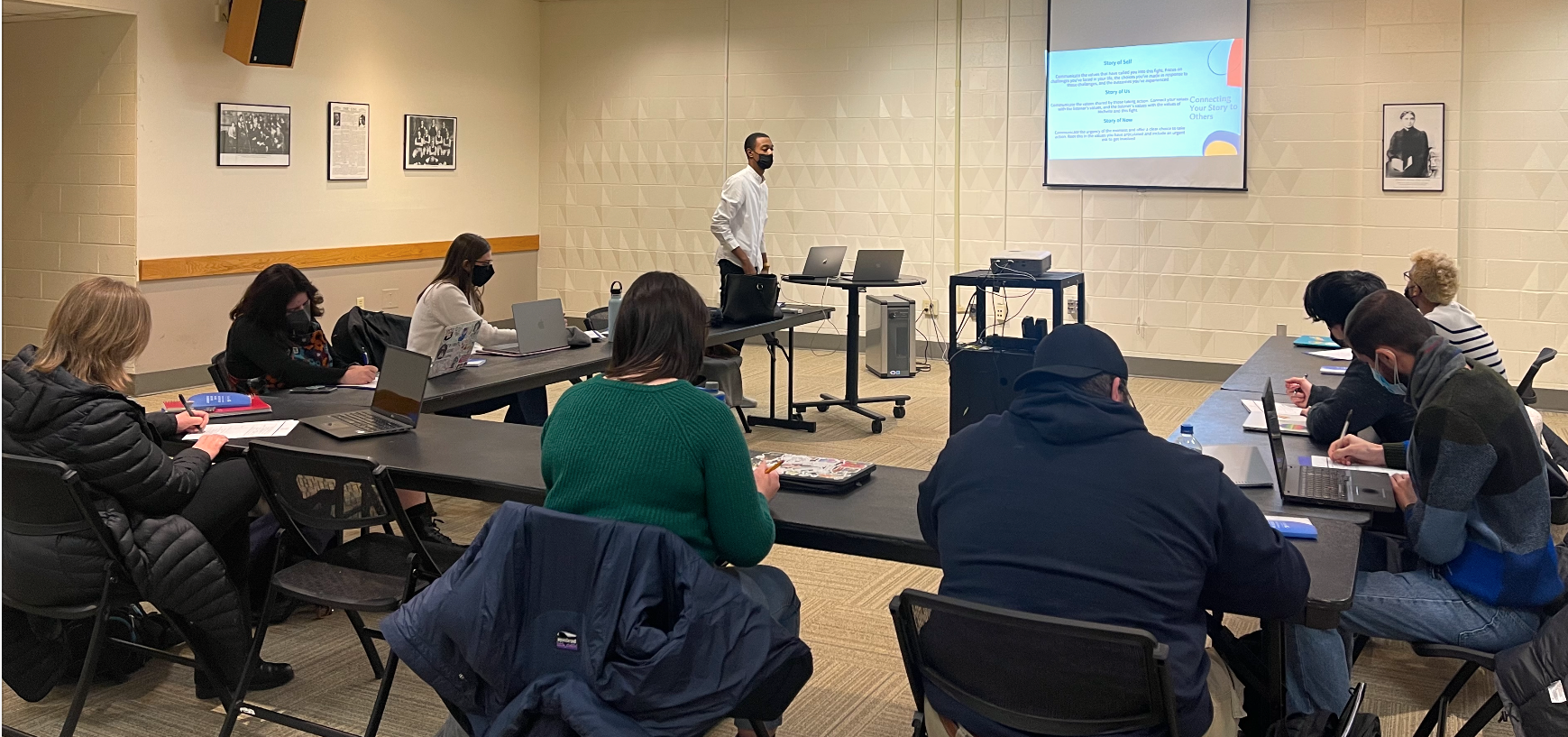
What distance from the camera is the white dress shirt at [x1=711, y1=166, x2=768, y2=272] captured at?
7293mm

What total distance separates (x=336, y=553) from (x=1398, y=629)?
2.39 m

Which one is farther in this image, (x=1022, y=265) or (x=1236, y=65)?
(x=1236, y=65)

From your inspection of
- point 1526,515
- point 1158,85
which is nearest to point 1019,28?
point 1158,85

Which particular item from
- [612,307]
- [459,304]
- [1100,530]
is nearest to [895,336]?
[612,307]

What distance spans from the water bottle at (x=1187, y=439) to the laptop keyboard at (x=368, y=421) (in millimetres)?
2095

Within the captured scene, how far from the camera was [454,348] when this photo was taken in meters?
4.33

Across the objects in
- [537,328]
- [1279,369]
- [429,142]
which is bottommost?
[1279,369]

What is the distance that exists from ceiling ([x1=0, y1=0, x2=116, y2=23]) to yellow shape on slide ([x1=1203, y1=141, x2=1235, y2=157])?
6661 millimetres

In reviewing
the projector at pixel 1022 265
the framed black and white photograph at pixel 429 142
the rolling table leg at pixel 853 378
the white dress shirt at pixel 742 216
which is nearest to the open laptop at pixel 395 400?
the rolling table leg at pixel 853 378

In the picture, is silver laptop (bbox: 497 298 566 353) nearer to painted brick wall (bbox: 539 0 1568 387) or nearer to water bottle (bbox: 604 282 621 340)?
water bottle (bbox: 604 282 621 340)

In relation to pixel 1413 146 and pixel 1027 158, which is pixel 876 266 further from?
pixel 1413 146

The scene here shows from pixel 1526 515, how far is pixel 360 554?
255 cm

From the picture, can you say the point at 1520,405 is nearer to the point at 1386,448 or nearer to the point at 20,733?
the point at 1386,448

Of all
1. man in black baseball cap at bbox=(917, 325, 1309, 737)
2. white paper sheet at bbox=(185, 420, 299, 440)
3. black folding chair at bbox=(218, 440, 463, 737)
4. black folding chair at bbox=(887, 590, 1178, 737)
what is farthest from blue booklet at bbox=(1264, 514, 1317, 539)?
white paper sheet at bbox=(185, 420, 299, 440)
